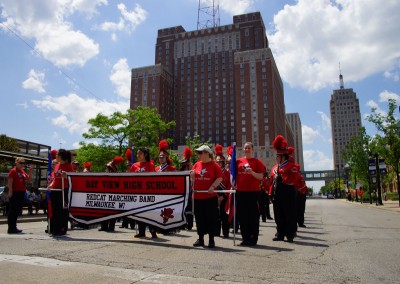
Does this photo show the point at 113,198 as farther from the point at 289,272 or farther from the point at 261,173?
the point at 289,272

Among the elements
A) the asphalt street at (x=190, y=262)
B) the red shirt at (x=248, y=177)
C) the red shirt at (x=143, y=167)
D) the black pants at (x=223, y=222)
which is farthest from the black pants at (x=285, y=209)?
the red shirt at (x=143, y=167)

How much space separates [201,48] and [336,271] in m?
152

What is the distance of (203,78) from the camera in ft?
490

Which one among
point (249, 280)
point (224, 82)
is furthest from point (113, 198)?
point (224, 82)

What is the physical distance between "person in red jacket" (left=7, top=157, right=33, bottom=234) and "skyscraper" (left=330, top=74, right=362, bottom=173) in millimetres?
195114

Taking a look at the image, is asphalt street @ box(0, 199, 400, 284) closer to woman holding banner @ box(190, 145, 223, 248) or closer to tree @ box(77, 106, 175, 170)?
woman holding banner @ box(190, 145, 223, 248)

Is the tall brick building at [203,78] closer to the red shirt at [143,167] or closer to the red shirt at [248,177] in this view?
the red shirt at [143,167]

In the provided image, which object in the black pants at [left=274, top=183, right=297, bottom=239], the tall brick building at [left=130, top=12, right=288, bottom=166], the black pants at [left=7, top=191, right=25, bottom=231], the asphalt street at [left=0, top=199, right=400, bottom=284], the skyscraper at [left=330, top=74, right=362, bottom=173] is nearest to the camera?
the asphalt street at [left=0, top=199, right=400, bottom=284]

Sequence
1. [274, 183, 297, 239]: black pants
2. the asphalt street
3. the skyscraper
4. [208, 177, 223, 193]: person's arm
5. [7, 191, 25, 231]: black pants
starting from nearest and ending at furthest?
the asphalt street
[208, 177, 223, 193]: person's arm
[274, 183, 297, 239]: black pants
[7, 191, 25, 231]: black pants
the skyscraper

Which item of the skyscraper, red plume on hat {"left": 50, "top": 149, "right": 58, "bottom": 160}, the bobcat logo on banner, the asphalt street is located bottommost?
the asphalt street

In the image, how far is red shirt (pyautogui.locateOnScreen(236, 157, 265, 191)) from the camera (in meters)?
6.77

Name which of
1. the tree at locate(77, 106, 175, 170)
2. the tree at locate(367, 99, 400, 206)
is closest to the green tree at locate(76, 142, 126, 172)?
the tree at locate(77, 106, 175, 170)

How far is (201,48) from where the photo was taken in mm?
149625

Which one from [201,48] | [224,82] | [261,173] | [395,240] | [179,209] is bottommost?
[395,240]
